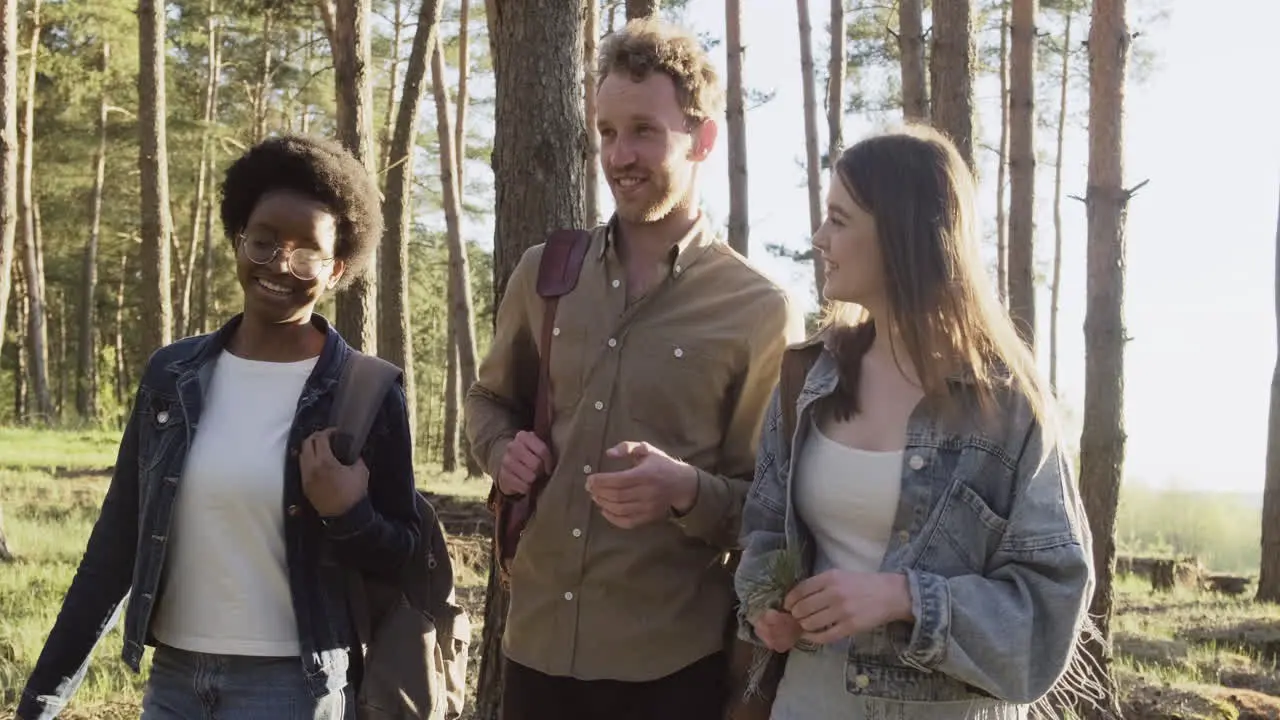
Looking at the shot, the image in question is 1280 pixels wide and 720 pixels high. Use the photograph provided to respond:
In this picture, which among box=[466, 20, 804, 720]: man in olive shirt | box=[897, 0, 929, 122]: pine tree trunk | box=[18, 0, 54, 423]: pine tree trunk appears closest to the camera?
box=[466, 20, 804, 720]: man in olive shirt

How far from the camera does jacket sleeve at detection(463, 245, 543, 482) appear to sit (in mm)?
3031

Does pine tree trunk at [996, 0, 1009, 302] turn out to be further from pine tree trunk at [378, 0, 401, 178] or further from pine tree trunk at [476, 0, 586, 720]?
pine tree trunk at [476, 0, 586, 720]

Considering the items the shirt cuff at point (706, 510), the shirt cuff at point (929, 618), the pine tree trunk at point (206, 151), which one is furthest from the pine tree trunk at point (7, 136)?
the pine tree trunk at point (206, 151)

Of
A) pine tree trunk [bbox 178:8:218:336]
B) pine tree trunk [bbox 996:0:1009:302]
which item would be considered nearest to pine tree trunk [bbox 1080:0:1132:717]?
pine tree trunk [bbox 996:0:1009:302]

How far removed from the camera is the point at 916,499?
229 centimetres

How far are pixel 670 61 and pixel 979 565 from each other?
1383 millimetres

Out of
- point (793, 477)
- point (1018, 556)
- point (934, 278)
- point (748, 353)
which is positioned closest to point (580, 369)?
point (748, 353)

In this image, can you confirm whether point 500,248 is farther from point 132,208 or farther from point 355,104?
point 132,208

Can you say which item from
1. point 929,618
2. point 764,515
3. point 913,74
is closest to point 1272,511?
point 913,74

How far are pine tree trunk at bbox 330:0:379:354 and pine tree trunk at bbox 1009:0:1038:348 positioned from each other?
591 centimetres

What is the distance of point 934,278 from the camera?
2348 millimetres

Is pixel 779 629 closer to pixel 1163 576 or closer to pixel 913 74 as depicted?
pixel 913 74

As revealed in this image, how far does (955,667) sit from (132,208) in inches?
1217

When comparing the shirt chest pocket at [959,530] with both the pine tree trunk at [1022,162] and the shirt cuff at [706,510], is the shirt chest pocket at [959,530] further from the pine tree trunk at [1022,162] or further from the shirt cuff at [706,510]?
the pine tree trunk at [1022,162]
